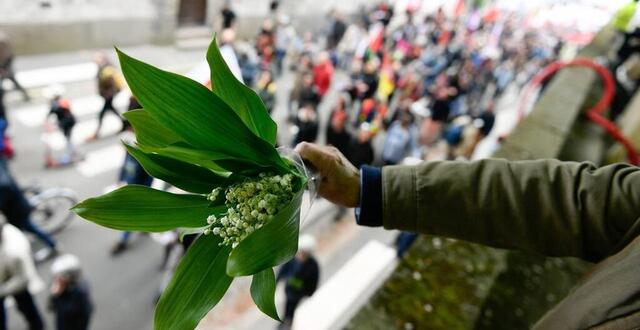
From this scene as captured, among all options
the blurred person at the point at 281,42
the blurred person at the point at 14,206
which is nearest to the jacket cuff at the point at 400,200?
the blurred person at the point at 14,206

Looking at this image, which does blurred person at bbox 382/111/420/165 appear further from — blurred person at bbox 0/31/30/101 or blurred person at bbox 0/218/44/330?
blurred person at bbox 0/31/30/101

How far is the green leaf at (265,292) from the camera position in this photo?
2.75ft

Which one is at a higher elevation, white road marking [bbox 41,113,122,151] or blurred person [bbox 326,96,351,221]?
blurred person [bbox 326,96,351,221]

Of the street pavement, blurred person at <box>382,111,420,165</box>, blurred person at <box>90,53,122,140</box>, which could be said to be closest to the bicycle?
the street pavement

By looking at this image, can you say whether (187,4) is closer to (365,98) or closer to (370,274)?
(365,98)

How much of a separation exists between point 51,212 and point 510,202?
5.16 m

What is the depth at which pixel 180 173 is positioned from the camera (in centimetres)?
87

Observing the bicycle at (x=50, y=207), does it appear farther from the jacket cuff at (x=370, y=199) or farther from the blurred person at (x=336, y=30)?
the blurred person at (x=336, y=30)

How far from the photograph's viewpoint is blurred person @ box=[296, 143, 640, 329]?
99 cm

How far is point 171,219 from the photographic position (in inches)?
34.0

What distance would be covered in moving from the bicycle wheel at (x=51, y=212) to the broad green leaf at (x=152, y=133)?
15.2 feet

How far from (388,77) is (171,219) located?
8315 millimetres

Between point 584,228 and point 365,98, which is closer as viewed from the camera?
point 584,228

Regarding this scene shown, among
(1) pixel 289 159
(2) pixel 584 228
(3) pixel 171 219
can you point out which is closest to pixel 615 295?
(2) pixel 584 228
